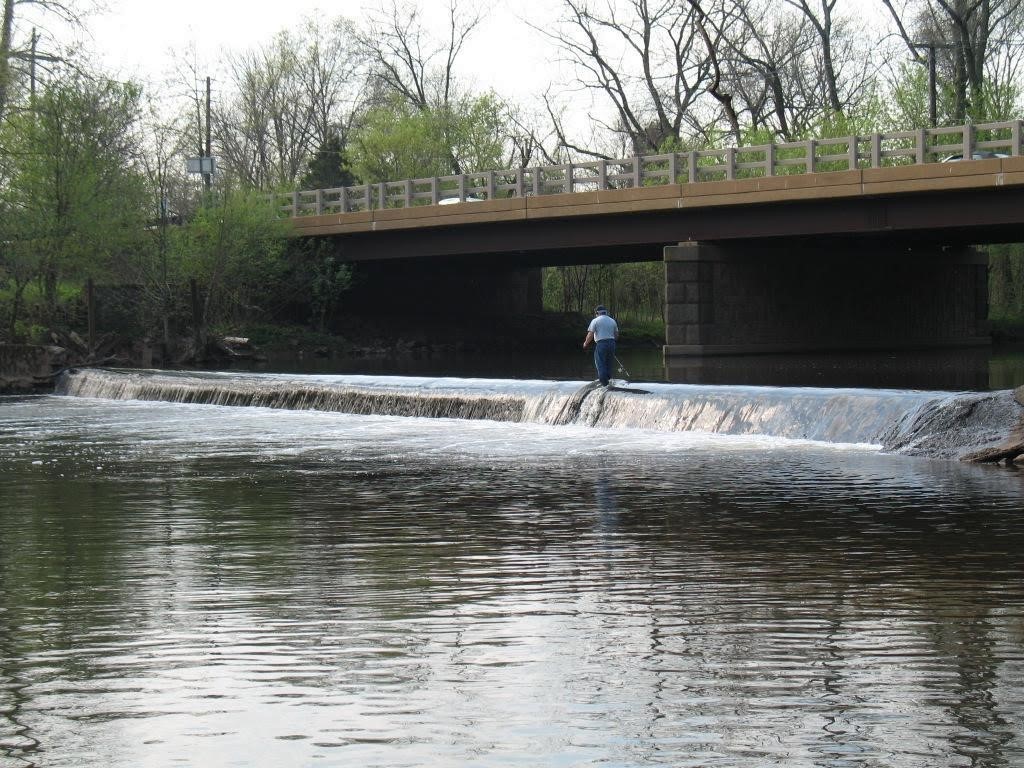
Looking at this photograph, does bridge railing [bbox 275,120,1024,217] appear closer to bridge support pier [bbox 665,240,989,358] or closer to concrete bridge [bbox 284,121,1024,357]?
concrete bridge [bbox 284,121,1024,357]

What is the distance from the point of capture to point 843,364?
41.0 m

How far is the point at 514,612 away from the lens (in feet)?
31.1

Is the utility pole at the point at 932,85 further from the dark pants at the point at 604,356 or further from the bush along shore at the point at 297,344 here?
the dark pants at the point at 604,356

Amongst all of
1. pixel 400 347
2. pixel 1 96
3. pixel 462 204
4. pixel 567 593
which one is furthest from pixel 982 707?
pixel 400 347

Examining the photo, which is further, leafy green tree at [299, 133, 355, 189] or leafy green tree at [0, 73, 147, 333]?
leafy green tree at [299, 133, 355, 189]

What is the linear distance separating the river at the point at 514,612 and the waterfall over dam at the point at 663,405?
1613 millimetres

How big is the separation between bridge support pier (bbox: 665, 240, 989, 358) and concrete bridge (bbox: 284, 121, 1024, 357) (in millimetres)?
51

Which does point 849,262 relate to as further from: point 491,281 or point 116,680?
point 116,680

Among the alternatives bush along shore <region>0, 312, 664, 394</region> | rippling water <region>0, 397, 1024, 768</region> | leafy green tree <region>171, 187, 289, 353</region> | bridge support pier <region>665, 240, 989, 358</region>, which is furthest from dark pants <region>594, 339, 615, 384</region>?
leafy green tree <region>171, 187, 289, 353</region>

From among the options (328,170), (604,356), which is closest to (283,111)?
(328,170)

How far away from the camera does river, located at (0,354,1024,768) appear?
675 cm

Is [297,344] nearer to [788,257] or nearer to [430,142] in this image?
[430,142]

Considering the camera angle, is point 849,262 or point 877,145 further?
point 849,262

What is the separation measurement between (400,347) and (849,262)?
791 inches
